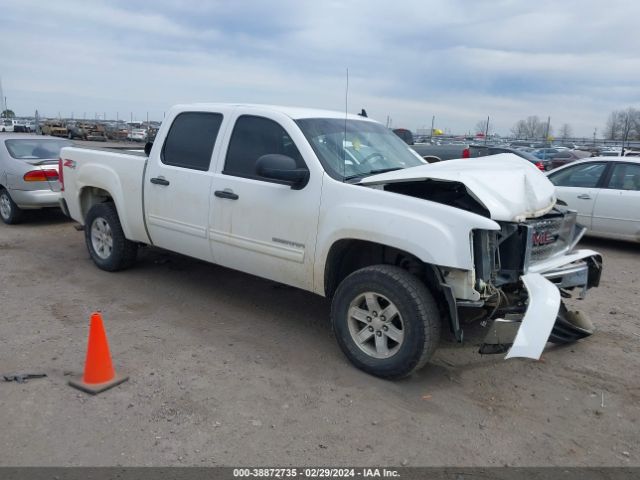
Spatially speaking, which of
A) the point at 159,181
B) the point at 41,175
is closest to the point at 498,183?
the point at 159,181

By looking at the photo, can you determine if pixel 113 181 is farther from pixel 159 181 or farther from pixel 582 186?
pixel 582 186

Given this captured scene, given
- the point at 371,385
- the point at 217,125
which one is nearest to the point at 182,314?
the point at 217,125

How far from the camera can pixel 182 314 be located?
17.3ft

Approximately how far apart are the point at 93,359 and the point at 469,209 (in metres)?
2.87

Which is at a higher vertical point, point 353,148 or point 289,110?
point 289,110

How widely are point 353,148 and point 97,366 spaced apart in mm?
2669

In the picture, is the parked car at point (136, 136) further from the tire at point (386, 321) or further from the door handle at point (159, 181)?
the tire at point (386, 321)

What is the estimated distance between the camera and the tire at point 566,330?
4.57 m

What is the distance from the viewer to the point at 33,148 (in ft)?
32.3

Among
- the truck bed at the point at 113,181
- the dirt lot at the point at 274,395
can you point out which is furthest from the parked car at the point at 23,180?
the dirt lot at the point at 274,395

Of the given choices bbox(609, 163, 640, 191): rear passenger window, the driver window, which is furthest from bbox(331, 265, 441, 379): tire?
the driver window

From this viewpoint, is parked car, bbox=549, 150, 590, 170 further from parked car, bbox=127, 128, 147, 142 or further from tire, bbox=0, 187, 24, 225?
parked car, bbox=127, 128, 147, 142

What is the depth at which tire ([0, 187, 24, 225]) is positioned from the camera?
30.8ft

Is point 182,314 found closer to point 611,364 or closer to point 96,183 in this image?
point 96,183
